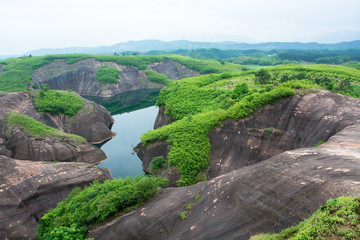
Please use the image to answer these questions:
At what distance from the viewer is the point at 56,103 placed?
49.0 m

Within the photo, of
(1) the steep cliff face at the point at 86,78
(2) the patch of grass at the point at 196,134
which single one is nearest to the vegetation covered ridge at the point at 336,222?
(2) the patch of grass at the point at 196,134

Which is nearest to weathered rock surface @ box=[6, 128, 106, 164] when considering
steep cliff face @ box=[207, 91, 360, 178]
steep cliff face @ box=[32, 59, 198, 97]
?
steep cliff face @ box=[207, 91, 360, 178]

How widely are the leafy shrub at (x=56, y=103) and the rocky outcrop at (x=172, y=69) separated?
64.7 m

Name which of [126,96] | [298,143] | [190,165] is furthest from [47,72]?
[298,143]

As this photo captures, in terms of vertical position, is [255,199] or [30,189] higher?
[255,199]

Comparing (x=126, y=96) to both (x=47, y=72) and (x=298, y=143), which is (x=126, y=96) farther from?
(x=298, y=143)

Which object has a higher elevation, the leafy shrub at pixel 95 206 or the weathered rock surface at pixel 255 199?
the weathered rock surface at pixel 255 199

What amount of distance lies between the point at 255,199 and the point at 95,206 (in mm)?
12135

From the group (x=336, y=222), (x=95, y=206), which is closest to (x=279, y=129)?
(x=336, y=222)

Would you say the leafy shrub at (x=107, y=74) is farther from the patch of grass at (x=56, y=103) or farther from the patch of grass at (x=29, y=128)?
the patch of grass at (x=29, y=128)

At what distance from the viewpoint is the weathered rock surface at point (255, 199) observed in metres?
10.7

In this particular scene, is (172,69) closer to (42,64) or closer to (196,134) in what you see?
(42,64)

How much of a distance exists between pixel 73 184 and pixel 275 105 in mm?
Answer: 26262

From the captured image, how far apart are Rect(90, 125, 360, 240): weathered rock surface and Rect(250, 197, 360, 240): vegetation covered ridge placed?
4.40 feet
